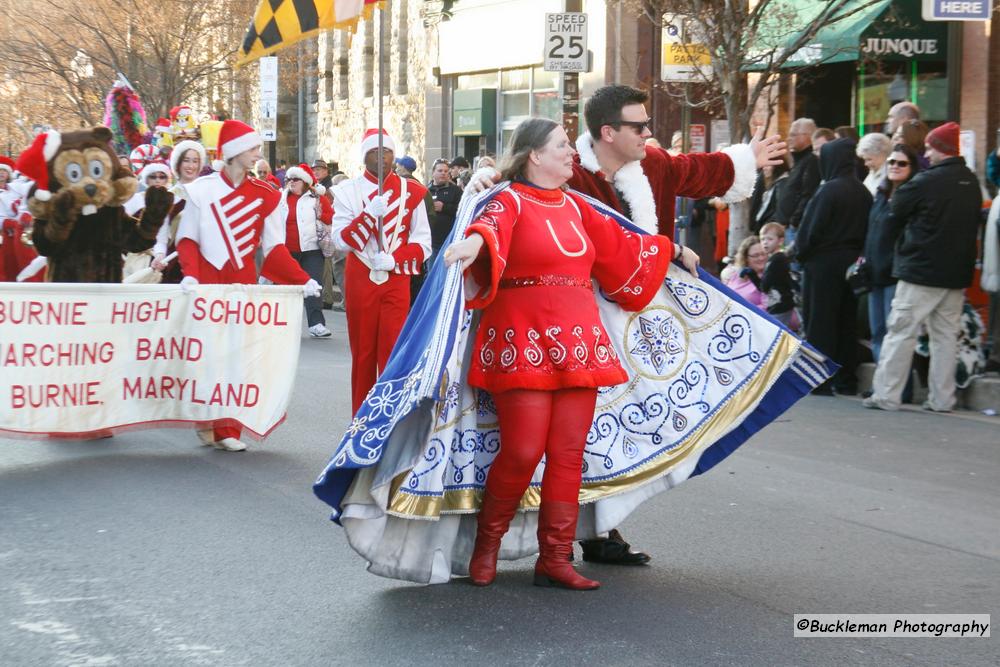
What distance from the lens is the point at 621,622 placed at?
5234 millimetres

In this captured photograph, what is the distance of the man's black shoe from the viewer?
614 cm

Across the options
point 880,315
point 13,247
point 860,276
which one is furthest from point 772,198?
point 13,247

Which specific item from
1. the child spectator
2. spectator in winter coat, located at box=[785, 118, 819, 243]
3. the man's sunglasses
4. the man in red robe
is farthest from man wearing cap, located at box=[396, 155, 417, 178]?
the man's sunglasses

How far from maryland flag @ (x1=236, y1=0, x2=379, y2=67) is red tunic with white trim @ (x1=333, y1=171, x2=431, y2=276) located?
4.69 feet

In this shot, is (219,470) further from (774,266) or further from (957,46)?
(957,46)

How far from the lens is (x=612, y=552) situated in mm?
6145

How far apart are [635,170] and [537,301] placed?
0.89m

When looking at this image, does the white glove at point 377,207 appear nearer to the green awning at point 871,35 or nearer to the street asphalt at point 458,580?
the street asphalt at point 458,580

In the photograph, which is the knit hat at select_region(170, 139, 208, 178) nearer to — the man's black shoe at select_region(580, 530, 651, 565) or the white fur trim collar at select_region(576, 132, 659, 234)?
the white fur trim collar at select_region(576, 132, 659, 234)

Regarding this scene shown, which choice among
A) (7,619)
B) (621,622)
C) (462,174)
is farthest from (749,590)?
(462,174)

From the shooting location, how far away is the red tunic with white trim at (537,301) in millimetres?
5414

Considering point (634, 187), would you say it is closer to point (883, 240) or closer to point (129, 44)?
point (883, 240)

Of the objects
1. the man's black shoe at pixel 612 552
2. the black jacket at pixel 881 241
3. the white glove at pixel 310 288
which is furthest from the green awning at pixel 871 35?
the man's black shoe at pixel 612 552

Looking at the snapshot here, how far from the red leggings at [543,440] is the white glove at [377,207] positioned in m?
3.69
